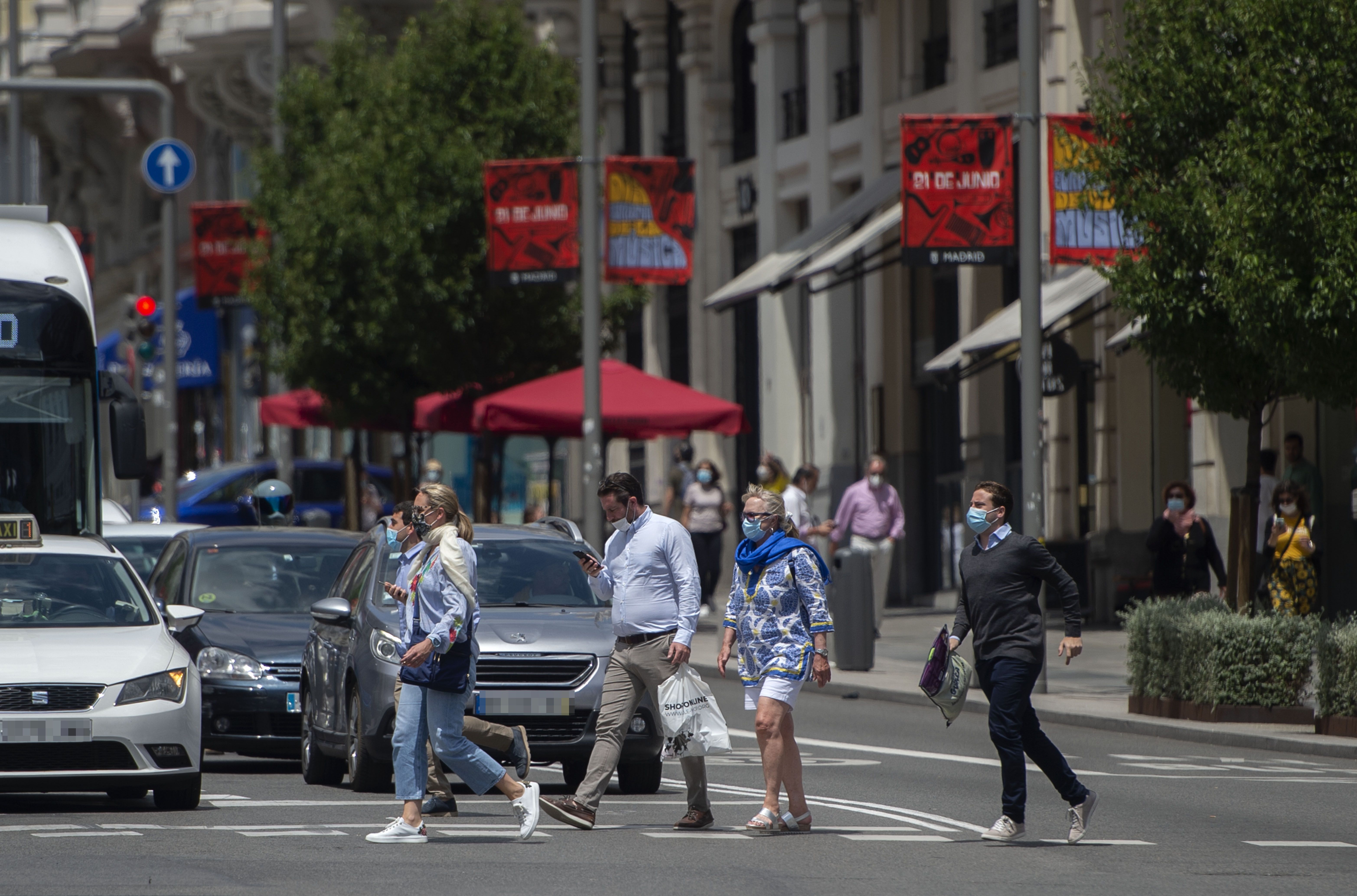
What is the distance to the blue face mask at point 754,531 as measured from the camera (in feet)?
36.4

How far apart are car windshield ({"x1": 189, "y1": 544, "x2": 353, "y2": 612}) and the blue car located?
21708mm

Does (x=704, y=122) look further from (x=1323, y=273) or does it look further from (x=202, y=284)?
(x=1323, y=273)

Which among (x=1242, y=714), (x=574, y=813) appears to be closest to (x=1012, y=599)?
(x=574, y=813)

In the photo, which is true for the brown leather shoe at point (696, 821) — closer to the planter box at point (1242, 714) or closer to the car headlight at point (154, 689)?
the car headlight at point (154, 689)

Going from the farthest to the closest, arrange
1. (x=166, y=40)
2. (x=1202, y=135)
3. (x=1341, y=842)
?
(x=166, y=40)
(x=1202, y=135)
(x=1341, y=842)

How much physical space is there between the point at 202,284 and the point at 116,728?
2312cm

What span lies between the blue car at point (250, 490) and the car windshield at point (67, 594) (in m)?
24.4

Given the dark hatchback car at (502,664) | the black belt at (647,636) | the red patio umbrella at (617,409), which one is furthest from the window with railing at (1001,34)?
the black belt at (647,636)

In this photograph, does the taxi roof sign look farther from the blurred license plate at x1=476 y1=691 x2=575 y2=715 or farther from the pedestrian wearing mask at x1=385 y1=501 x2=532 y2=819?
the blurred license plate at x1=476 y1=691 x2=575 y2=715

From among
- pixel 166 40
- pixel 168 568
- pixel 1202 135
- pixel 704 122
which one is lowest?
pixel 168 568

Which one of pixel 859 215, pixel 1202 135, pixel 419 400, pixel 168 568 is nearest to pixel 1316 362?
pixel 1202 135

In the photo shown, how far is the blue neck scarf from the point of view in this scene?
11047mm

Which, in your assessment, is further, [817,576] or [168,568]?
[168,568]

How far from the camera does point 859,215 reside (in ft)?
91.5
